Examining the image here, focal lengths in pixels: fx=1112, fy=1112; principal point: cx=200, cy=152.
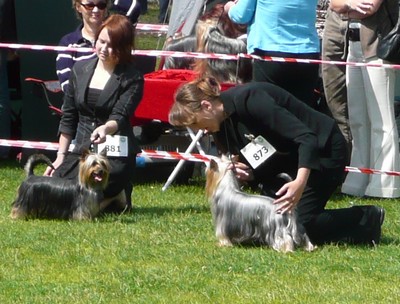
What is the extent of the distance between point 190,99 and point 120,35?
4.46ft

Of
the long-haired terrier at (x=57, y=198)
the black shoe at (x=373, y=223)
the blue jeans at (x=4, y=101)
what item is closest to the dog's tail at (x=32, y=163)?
the long-haired terrier at (x=57, y=198)

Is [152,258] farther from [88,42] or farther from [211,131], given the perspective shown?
[88,42]

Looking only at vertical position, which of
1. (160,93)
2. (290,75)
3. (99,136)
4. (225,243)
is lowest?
(160,93)

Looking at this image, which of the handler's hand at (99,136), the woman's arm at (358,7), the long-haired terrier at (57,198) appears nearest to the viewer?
the handler's hand at (99,136)

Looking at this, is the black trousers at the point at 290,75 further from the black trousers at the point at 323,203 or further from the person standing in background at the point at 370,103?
the black trousers at the point at 323,203

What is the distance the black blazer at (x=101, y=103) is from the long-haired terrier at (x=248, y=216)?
1.22 m

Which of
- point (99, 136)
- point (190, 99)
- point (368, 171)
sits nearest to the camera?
point (190, 99)

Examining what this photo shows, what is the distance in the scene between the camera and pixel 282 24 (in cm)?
696

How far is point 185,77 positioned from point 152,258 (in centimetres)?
281

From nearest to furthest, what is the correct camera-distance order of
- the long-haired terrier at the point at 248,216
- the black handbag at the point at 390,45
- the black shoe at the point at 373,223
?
the long-haired terrier at the point at 248,216 → the black shoe at the point at 373,223 → the black handbag at the point at 390,45

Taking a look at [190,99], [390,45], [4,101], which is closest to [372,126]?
[390,45]

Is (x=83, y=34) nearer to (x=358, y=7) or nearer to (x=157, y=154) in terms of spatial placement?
(x=157, y=154)

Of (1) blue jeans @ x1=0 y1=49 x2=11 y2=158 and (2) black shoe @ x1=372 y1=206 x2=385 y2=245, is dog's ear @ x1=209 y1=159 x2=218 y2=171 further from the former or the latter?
(1) blue jeans @ x1=0 y1=49 x2=11 y2=158

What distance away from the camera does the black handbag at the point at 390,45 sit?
23.4ft
